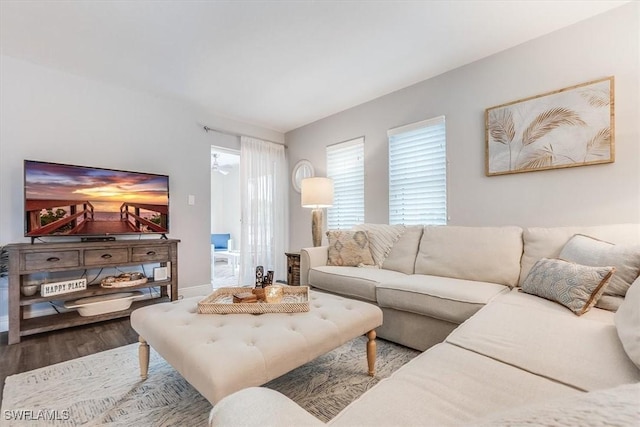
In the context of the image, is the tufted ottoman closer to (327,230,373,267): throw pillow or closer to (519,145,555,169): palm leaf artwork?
(327,230,373,267): throw pillow

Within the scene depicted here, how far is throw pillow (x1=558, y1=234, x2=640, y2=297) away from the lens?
1.49 metres

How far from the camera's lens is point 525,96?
94.9 inches

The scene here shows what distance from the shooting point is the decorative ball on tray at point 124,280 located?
8.88ft

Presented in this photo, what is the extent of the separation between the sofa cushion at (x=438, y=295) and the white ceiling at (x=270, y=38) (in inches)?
77.7

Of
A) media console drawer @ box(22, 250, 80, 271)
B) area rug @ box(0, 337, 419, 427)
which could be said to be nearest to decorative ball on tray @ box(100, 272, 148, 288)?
media console drawer @ box(22, 250, 80, 271)

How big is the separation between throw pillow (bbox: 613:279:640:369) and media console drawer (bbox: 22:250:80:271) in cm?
354

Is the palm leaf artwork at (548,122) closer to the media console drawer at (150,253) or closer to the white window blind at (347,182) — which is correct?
the white window blind at (347,182)

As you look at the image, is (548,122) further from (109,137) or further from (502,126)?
(109,137)

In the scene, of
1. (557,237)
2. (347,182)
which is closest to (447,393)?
(557,237)

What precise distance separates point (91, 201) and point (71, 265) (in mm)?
653

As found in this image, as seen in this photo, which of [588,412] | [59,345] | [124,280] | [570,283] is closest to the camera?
[588,412]

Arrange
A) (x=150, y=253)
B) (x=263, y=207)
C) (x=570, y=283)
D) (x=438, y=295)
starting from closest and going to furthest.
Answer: (x=570, y=283) < (x=438, y=295) < (x=150, y=253) < (x=263, y=207)

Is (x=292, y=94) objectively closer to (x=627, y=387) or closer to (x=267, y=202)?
(x=267, y=202)

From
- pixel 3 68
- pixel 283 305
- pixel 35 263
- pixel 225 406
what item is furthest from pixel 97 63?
pixel 225 406
